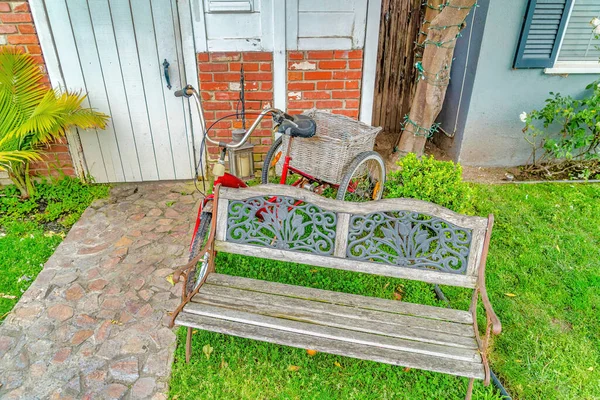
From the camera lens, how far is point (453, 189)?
2961 mm

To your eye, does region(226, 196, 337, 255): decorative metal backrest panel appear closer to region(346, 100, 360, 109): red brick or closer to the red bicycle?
the red bicycle

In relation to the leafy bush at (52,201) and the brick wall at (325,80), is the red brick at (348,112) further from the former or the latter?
the leafy bush at (52,201)

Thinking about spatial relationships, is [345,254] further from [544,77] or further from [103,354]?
[544,77]

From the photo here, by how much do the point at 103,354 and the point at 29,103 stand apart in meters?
2.41

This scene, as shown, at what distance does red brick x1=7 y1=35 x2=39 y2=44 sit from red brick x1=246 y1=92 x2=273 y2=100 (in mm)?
1855

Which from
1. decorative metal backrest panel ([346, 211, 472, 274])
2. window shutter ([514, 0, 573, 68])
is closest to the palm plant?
decorative metal backrest panel ([346, 211, 472, 274])

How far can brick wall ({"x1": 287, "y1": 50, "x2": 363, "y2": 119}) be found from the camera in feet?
12.3

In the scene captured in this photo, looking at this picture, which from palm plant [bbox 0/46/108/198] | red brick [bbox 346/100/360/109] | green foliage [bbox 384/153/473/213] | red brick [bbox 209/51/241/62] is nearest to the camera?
green foliage [bbox 384/153/473/213]

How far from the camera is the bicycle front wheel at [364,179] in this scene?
3160mm

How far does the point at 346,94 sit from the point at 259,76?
2.78 ft

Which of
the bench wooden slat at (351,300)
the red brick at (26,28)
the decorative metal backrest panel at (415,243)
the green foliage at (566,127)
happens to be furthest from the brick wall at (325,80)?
the red brick at (26,28)

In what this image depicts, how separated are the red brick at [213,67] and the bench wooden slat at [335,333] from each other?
2.32 m

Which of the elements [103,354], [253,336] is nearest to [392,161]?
[253,336]

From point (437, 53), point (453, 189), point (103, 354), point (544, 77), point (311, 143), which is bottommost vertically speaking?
point (103, 354)
